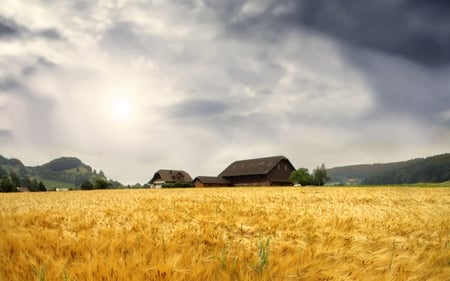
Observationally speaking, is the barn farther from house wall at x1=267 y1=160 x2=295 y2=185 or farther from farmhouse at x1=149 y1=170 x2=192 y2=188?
farmhouse at x1=149 y1=170 x2=192 y2=188

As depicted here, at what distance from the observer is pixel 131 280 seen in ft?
7.93

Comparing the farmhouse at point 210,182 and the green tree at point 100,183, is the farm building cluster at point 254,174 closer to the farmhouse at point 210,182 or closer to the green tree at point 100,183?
the farmhouse at point 210,182

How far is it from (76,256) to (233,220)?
288cm

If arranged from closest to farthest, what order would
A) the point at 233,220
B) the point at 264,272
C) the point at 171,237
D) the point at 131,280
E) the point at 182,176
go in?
the point at 131,280 < the point at 264,272 < the point at 171,237 < the point at 233,220 < the point at 182,176

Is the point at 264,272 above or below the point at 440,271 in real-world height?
above

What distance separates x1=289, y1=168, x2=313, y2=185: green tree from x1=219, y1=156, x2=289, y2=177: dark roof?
5559 millimetres

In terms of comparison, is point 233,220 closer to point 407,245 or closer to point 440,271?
point 407,245

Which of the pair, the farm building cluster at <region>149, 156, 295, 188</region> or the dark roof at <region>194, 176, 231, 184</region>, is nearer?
the farm building cluster at <region>149, 156, 295, 188</region>

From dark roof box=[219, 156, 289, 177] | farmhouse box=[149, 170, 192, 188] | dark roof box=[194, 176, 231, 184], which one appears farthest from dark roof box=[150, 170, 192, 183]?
dark roof box=[219, 156, 289, 177]

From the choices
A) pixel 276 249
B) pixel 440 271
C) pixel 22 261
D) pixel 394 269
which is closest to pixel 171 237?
pixel 276 249

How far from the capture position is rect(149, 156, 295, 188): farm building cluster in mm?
67688

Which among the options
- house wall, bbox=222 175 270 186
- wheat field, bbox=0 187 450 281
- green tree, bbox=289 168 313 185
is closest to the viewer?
wheat field, bbox=0 187 450 281

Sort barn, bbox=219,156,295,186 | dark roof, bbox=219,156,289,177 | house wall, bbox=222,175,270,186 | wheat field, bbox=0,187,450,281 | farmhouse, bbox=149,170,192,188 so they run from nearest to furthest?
wheat field, bbox=0,187,450,281 < house wall, bbox=222,175,270,186 < barn, bbox=219,156,295,186 < dark roof, bbox=219,156,289,177 < farmhouse, bbox=149,170,192,188

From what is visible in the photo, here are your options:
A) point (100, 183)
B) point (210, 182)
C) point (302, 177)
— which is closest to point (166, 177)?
point (210, 182)
